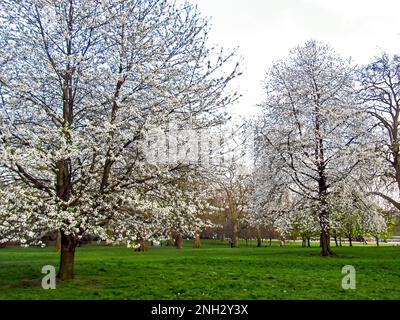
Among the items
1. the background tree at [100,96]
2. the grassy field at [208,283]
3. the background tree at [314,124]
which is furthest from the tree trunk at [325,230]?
the background tree at [100,96]

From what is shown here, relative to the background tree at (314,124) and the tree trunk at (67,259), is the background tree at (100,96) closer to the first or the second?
the tree trunk at (67,259)

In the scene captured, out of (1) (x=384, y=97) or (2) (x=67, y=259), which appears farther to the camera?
(1) (x=384, y=97)

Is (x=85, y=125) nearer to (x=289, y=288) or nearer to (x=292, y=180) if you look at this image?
(x=289, y=288)

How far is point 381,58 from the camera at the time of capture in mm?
27234

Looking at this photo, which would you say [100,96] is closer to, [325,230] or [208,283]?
[208,283]

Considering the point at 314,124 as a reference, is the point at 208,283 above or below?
below

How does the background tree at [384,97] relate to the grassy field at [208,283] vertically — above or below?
above

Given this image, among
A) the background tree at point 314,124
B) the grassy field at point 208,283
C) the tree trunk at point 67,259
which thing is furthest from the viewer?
the background tree at point 314,124

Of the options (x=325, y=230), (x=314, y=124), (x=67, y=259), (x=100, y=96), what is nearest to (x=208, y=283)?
(x=67, y=259)

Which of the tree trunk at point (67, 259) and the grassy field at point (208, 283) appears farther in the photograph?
the tree trunk at point (67, 259)

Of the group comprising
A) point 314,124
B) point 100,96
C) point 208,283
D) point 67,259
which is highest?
point 314,124

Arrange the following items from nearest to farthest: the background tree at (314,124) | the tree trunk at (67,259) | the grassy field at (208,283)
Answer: the grassy field at (208,283) < the tree trunk at (67,259) < the background tree at (314,124)
